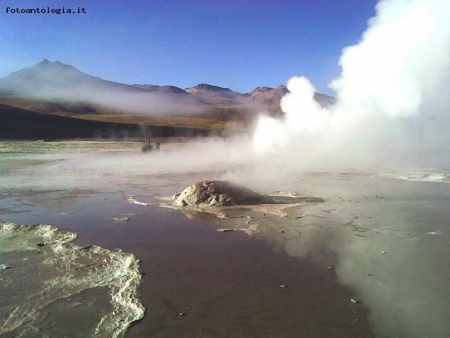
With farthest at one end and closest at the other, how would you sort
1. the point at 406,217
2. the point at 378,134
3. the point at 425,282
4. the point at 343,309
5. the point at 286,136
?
the point at 378,134 → the point at 286,136 → the point at 406,217 → the point at 425,282 → the point at 343,309

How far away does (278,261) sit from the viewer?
701 cm

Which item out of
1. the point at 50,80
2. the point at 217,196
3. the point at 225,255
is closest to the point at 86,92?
the point at 50,80

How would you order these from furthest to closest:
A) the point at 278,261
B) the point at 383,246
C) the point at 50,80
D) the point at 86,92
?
the point at 50,80, the point at 86,92, the point at 383,246, the point at 278,261

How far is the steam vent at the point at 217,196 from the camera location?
1189cm

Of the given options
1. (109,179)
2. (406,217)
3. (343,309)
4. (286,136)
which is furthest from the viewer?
(286,136)

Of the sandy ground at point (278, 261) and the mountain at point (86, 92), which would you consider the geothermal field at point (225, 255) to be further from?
the mountain at point (86, 92)

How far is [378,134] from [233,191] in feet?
67.7

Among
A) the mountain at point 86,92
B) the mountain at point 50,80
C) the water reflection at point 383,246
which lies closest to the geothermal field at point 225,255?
the water reflection at point 383,246

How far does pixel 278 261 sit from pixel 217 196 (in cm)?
526

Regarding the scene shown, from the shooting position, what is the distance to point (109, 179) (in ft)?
60.2

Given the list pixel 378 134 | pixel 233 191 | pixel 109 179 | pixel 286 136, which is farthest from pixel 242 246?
pixel 378 134

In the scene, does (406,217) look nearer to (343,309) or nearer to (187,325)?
(343,309)

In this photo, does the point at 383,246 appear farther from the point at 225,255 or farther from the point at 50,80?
the point at 50,80

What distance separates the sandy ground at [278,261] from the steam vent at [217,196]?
0.91m
